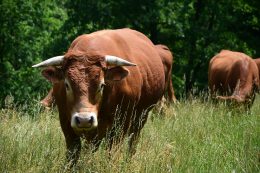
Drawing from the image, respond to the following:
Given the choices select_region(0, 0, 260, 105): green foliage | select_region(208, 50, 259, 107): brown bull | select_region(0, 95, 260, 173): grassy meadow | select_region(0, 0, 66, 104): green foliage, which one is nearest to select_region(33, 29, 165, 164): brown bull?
select_region(0, 95, 260, 173): grassy meadow

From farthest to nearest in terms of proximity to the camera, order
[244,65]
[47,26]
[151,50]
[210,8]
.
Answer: [210,8] → [47,26] → [244,65] → [151,50]

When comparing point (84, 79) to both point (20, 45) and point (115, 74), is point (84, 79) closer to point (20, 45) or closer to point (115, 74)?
point (115, 74)

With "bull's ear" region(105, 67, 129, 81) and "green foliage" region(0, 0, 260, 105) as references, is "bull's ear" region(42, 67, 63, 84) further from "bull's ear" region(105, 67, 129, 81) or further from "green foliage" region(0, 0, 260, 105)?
"green foliage" region(0, 0, 260, 105)

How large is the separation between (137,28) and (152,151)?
54.3 ft

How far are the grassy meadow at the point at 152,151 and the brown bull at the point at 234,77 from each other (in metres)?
3.16

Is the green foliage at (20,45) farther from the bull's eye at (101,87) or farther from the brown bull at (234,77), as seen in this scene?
the bull's eye at (101,87)

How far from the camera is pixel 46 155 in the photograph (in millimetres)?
5492

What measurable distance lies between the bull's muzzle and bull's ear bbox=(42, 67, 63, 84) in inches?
27.8

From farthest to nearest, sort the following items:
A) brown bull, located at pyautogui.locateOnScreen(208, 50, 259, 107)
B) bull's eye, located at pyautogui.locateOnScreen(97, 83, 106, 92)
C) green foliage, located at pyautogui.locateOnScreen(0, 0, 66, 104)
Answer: green foliage, located at pyautogui.locateOnScreen(0, 0, 66, 104), brown bull, located at pyautogui.locateOnScreen(208, 50, 259, 107), bull's eye, located at pyautogui.locateOnScreen(97, 83, 106, 92)

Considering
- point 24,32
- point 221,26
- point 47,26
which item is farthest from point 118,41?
point 221,26

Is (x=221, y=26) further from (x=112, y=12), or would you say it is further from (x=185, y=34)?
(x=112, y=12)

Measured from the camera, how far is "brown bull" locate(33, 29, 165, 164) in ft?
18.0

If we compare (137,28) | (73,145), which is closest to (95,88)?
(73,145)

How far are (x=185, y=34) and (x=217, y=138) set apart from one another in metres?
16.0
